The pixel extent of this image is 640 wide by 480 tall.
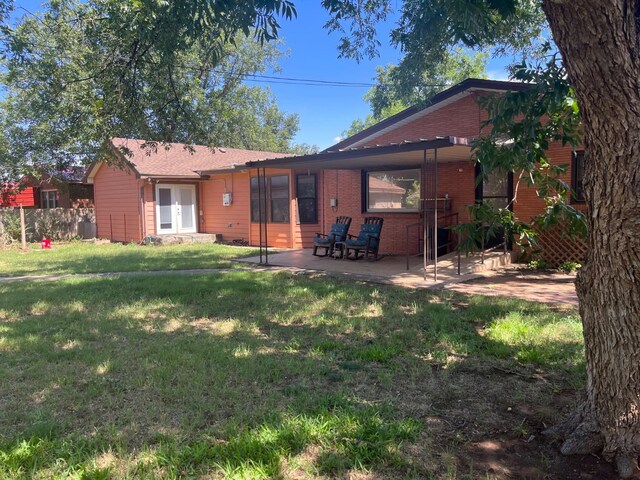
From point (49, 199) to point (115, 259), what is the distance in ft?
54.0

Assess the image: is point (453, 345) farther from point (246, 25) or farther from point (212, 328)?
point (246, 25)

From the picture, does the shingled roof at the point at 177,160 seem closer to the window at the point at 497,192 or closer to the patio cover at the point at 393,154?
the patio cover at the point at 393,154

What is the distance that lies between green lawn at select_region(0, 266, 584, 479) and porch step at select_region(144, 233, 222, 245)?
9.68 meters

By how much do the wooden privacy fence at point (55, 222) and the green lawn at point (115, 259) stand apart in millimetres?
3164

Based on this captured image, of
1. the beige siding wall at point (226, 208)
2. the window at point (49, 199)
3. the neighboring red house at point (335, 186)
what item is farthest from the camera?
the window at point (49, 199)

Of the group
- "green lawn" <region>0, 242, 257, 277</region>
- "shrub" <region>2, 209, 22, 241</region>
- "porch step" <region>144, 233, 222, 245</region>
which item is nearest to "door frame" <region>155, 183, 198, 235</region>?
"porch step" <region>144, 233, 222, 245</region>

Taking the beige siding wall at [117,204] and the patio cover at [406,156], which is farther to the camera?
the beige siding wall at [117,204]

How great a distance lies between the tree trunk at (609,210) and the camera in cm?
228

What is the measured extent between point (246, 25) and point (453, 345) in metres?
3.70

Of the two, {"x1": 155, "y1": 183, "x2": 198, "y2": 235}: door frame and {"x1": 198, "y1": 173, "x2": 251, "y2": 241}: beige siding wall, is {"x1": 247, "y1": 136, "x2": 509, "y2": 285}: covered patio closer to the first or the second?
{"x1": 198, "y1": 173, "x2": 251, "y2": 241}: beige siding wall

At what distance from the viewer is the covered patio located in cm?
816

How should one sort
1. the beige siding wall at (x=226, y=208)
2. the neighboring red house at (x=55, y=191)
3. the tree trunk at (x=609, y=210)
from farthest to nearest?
1. the neighboring red house at (x=55, y=191)
2. the beige siding wall at (x=226, y=208)
3. the tree trunk at (x=609, y=210)

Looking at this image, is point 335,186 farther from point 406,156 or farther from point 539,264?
point 539,264

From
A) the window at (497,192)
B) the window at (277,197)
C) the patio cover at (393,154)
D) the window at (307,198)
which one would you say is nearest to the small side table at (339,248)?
the patio cover at (393,154)
